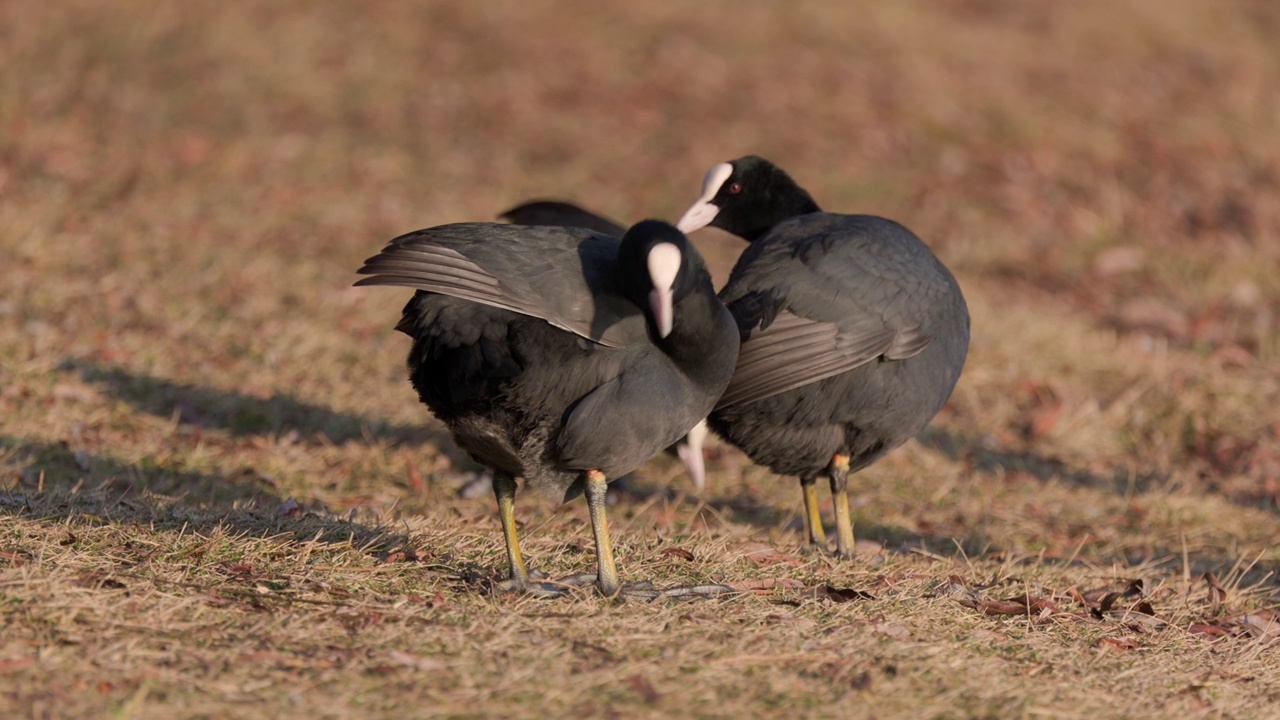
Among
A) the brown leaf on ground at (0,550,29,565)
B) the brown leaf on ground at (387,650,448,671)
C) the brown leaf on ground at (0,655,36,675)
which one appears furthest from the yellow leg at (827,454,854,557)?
the brown leaf on ground at (0,655,36,675)

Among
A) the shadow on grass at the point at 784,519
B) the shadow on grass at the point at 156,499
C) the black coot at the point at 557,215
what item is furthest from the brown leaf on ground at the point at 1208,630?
the black coot at the point at 557,215

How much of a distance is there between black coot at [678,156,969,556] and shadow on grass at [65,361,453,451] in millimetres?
1757

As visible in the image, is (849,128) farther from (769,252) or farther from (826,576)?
(826,576)

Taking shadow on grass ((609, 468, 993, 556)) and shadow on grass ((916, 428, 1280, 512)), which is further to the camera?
shadow on grass ((916, 428, 1280, 512))

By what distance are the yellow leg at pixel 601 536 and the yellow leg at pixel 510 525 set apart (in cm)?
20

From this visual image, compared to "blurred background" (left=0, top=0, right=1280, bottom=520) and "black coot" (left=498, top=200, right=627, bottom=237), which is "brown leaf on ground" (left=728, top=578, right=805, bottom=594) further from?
"black coot" (left=498, top=200, right=627, bottom=237)

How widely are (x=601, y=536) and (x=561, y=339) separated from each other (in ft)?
1.83

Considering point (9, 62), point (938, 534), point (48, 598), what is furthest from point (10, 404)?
point (9, 62)

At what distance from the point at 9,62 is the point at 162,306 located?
13.2ft

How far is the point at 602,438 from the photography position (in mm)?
3303

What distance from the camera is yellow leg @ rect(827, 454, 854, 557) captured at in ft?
14.8

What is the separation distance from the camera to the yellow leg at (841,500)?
4.50m

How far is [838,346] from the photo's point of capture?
13.6ft

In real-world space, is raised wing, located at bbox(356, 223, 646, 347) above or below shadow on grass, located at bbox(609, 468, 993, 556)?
above
